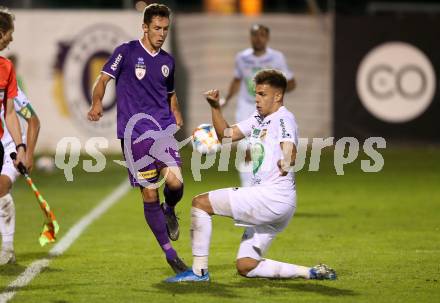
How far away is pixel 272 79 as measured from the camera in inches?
327

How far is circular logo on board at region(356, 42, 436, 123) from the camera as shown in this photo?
23.2 metres

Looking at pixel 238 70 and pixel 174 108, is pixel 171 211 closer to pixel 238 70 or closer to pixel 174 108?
pixel 174 108

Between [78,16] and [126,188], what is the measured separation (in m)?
6.89

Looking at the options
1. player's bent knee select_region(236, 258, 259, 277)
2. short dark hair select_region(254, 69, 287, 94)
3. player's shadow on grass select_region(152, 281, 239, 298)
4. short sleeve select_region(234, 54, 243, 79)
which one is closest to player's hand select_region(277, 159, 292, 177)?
short dark hair select_region(254, 69, 287, 94)

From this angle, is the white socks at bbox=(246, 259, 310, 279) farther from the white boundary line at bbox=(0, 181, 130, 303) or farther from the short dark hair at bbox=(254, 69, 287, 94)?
the white boundary line at bbox=(0, 181, 130, 303)

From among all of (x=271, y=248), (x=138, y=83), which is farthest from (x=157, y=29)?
(x=271, y=248)

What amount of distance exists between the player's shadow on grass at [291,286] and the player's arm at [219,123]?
3.61 ft

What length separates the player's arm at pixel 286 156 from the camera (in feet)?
26.2

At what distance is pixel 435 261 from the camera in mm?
9773

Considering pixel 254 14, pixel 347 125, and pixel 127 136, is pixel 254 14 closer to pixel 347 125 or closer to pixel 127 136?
pixel 347 125

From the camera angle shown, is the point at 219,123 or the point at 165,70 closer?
the point at 219,123

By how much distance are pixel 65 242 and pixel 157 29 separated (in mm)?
3094

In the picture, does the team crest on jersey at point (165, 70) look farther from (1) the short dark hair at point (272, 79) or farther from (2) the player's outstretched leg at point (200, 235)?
(2) the player's outstretched leg at point (200, 235)

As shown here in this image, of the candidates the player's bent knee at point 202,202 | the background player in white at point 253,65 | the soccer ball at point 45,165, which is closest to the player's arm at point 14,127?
the player's bent knee at point 202,202
